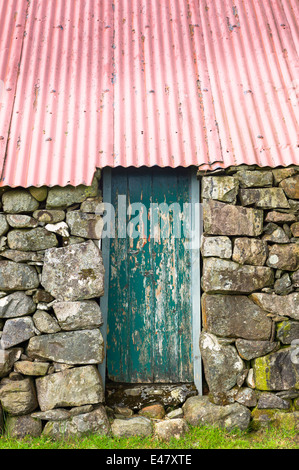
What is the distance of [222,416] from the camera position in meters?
3.75

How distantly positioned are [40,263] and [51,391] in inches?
44.0

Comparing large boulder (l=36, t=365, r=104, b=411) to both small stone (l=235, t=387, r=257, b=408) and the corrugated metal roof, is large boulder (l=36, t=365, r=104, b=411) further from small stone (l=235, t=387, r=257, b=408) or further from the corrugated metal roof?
the corrugated metal roof

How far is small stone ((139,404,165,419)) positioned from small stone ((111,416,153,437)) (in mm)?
145

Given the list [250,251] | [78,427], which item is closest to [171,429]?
[78,427]

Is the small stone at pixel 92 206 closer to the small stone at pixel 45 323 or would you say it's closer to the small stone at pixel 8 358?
the small stone at pixel 45 323

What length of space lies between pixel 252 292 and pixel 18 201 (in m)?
2.27

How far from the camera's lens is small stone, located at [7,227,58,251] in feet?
12.4

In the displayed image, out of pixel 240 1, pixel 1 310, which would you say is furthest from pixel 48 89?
pixel 240 1

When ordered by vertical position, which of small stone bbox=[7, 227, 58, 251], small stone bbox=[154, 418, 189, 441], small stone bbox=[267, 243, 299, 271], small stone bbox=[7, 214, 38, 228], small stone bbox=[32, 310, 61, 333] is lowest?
small stone bbox=[154, 418, 189, 441]

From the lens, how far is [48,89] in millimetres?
4352

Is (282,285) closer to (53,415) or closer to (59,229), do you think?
(59,229)

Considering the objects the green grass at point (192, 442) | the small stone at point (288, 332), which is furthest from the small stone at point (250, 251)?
the green grass at point (192, 442)

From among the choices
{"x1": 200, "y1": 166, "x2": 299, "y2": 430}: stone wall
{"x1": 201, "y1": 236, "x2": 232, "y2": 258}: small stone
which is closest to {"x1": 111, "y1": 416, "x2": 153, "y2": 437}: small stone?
{"x1": 200, "y1": 166, "x2": 299, "y2": 430}: stone wall

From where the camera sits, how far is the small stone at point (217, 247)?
3848mm
